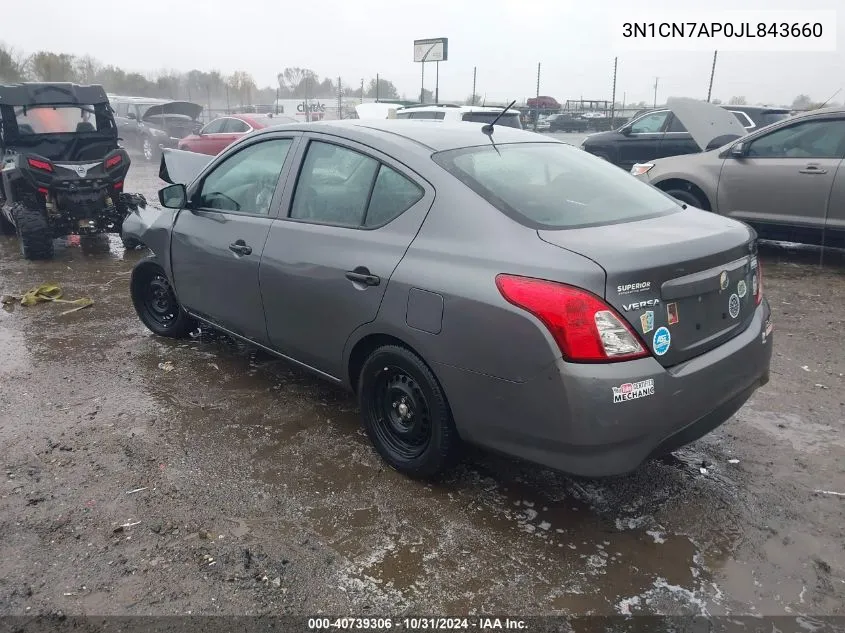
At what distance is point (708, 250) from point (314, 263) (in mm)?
1844

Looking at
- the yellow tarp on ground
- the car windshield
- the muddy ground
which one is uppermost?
the car windshield

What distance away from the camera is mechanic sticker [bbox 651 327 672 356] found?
2479 millimetres

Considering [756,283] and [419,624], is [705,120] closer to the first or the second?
[756,283]

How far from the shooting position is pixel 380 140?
3307 millimetres

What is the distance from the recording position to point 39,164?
764 cm

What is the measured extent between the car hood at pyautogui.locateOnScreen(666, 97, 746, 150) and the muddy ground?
591cm

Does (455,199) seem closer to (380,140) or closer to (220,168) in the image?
(380,140)

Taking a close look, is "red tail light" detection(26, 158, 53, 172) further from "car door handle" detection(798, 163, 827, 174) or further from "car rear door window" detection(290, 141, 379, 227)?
"car door handle" detection(798, 163, 827, 174)

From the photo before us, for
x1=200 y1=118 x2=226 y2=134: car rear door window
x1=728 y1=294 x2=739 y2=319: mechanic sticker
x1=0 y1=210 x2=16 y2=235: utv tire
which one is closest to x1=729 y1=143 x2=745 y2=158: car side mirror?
x1=728 y1=294 x2=739 y2=319: mechanic sticker

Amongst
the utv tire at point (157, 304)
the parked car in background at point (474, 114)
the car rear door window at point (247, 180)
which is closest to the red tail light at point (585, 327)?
the car rear door window at point (247, 180)

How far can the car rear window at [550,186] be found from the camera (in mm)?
2883

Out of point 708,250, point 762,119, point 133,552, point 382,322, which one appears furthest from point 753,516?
point 762,119

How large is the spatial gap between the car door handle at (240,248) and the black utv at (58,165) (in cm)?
483

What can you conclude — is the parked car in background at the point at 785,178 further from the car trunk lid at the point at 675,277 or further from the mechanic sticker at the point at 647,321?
the mechanic sticker at the point at 647,321
